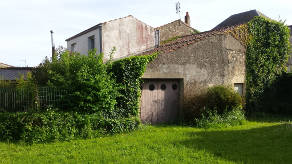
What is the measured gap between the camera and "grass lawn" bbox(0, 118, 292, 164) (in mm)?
5832

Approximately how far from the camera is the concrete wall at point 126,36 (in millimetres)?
15367

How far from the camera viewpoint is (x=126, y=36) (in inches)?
636

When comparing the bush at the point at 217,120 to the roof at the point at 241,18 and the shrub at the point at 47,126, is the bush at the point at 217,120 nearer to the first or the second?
the shrub at the point at 47,126

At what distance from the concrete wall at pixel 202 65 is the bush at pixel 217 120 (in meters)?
0.79

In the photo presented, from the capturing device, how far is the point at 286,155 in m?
6.07

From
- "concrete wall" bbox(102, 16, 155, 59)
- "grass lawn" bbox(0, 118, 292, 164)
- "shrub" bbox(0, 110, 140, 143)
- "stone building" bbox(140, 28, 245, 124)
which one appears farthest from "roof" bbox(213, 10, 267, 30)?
"shrub" bbox(0, 110, 140, 143)

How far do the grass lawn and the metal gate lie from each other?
1.64m

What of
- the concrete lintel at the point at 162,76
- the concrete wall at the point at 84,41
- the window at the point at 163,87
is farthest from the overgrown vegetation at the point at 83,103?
the concrete wall at the point at 84,41

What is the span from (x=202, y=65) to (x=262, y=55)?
441 centimetres

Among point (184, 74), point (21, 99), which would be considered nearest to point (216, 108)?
point (184, 74)

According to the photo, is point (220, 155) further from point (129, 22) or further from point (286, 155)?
point (129, 22)

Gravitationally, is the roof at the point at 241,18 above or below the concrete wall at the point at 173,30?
above

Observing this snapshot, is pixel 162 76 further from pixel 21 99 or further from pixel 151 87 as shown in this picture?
pixel 21 99

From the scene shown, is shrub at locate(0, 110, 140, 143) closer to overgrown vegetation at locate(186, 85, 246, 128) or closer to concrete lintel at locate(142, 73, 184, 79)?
concrete lintel at locate(142, 73, 184, 79)
